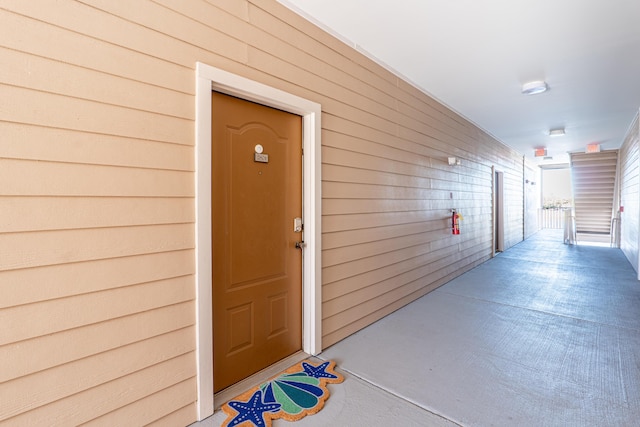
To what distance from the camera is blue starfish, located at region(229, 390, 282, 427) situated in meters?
1.83

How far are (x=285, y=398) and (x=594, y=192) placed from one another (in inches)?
467

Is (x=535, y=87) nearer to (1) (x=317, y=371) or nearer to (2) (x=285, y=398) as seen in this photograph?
(1) (x=317, y=371)

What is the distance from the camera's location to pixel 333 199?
2.80 meters

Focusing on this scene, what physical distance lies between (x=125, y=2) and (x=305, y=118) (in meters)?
1.37

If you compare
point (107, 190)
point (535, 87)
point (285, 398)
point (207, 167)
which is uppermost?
point (535, 87)

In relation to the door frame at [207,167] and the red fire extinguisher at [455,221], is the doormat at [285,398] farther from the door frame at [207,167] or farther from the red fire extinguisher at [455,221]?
the red fire extinguisher at [455,221]

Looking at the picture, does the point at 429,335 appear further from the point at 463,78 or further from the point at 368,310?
the point at 463,78

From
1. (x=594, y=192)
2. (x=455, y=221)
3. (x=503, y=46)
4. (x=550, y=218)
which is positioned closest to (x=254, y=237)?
(x=503, y=46)

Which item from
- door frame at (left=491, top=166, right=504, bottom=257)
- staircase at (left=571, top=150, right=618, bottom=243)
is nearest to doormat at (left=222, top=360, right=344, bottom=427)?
door frame at (left=491, top=166, right=504, bottom=257)

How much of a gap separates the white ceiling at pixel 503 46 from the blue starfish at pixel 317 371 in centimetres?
284

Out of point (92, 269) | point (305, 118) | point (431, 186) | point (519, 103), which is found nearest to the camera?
point (92, 269)

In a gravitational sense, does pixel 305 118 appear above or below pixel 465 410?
above

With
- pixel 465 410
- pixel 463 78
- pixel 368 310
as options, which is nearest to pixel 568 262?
pixel 463 78

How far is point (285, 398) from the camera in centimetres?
205
